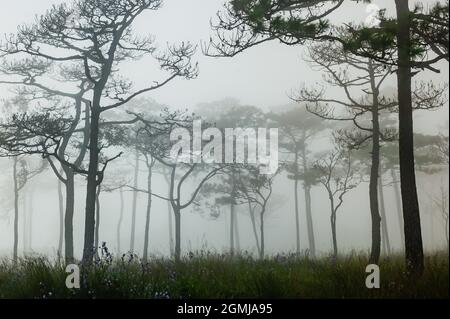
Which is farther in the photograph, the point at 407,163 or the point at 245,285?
the point at 407,163

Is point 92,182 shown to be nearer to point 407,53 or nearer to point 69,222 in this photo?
point 69,222

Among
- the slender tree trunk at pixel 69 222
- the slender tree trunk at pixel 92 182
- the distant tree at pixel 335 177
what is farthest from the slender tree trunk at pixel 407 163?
the slender tree trunk at pixel 69 222

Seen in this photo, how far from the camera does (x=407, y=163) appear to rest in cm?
772

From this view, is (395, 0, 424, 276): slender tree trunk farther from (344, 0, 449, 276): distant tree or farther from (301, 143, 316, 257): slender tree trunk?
(301, 143, 316, 257): slender tree trunk

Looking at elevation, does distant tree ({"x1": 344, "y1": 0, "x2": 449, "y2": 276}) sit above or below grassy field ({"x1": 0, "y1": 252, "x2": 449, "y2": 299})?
above

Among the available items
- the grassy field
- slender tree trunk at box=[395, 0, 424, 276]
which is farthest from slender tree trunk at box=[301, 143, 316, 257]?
the grassy field

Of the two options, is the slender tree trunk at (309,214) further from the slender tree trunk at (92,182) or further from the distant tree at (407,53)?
the distant tree at (407,53)

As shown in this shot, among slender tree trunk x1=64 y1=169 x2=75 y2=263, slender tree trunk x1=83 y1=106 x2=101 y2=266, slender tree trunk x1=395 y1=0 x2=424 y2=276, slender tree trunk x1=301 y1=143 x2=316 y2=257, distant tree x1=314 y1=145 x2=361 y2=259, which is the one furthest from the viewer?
slender tree trunk x1=301 y1=143 x2=316 y2=257

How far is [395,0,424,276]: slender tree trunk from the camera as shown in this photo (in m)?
7.25

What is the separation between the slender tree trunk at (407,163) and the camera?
7.25 m

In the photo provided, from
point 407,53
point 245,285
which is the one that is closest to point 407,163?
point 407,53
